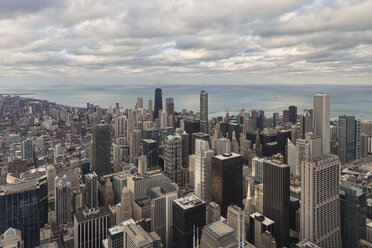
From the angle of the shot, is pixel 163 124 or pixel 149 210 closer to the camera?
pixel 149 210

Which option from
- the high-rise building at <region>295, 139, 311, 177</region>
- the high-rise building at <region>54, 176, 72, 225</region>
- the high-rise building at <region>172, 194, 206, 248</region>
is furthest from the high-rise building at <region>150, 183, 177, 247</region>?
the high-rise building at <region>295, 139, 311, 177</region>

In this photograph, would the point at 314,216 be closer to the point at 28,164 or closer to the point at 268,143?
the point at 268,143

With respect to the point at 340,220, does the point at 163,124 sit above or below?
above

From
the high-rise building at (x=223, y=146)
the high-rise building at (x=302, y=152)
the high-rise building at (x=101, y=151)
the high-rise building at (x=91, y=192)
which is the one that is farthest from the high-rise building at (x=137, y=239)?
the high-rise building at (x=302, y=152)

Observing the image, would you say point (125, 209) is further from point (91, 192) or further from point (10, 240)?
point (10, 240)

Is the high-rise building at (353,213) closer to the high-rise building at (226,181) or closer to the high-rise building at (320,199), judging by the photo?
the high-rise building at (320,199)

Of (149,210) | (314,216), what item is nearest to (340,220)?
(314,216)
